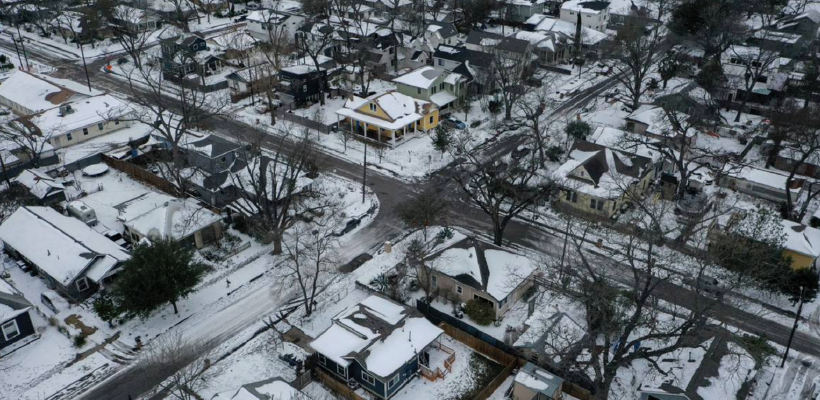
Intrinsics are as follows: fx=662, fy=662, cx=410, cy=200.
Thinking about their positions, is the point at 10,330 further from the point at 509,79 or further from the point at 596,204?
the point at 509,79

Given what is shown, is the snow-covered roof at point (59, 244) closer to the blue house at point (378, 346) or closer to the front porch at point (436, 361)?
the blue house at point (378, 346)

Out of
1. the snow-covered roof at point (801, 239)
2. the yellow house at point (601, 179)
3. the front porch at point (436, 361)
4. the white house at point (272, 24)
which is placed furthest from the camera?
the white house at point (272, 24)

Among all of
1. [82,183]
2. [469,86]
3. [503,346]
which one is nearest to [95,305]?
[82,183]

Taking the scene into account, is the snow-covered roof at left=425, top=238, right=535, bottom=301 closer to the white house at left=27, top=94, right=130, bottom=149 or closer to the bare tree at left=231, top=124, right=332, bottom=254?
the bare tree at left=231, top=124, right=332, bottom=254

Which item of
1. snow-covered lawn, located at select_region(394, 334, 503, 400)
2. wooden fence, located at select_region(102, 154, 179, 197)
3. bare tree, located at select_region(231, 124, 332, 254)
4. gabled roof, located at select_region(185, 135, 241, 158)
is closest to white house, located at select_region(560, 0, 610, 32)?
bare tree, located at select_region(231, 124, 332, 254)

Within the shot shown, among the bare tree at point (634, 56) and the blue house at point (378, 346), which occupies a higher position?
the bare tree at point (634, 56)

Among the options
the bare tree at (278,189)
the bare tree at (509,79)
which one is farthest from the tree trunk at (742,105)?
the bare tree at (278,189)

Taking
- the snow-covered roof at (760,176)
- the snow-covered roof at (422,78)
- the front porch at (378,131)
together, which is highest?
the snow-covered roof at (422,78)

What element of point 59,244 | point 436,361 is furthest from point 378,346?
point 59,244
